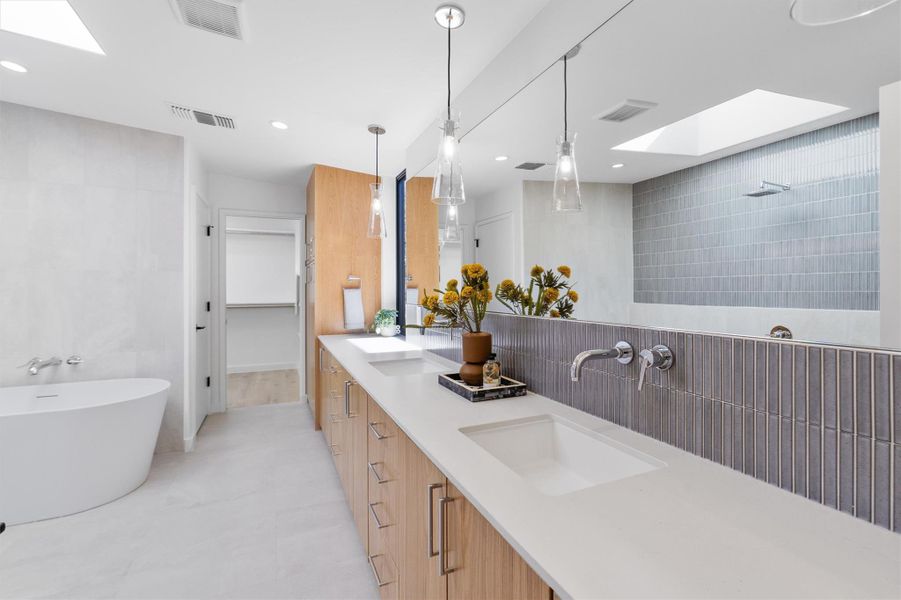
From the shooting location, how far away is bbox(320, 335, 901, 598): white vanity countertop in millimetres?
579

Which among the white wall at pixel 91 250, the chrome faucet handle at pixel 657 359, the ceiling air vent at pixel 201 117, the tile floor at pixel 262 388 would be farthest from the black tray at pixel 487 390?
the tile floor at pixel 262 388

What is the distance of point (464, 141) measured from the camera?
2230 millimetres

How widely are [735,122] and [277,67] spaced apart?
2.10 metres

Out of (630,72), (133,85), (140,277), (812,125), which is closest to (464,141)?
(630,72)

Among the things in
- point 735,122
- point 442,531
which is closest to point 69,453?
point 442,531

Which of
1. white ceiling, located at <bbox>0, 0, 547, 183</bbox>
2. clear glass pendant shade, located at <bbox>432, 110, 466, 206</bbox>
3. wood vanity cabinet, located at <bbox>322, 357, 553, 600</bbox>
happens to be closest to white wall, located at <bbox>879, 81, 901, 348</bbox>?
wood vanity cabinet, located at <bbox>322, 357, 553, 600</bbox>

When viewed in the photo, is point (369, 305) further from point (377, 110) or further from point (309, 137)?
point (377, 110)

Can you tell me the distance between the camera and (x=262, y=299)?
634 centimetres

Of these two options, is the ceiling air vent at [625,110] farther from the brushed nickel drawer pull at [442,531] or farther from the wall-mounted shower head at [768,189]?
the brushed nickel drawer pull at [442,531]

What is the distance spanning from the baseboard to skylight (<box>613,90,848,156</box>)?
6.38 metres

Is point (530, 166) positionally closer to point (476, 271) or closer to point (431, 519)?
point (476, 271)

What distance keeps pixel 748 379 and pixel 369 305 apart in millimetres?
3441

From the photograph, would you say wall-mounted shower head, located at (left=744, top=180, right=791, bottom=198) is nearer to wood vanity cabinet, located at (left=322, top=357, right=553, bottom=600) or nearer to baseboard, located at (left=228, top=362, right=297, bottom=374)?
wood vanity cabinet, located at (left=322, top=357, right=553, bottom=600)

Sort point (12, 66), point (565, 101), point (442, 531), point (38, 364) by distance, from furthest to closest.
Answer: point (38, 364)
point (12, 66)
point (565, 101)
point (442, 531)
